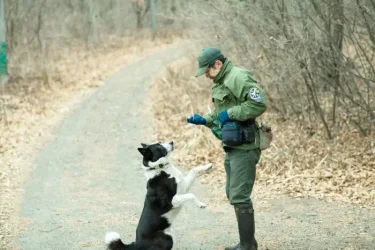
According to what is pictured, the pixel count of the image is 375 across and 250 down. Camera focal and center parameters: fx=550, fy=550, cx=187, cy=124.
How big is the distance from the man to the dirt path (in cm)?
100

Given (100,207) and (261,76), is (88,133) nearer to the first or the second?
(261,76)

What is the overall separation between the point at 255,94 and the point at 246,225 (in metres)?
1.34

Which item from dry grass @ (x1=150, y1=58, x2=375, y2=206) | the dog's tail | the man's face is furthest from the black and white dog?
dry grass @ (x1=150, y1=58, x2=375, y2=206)

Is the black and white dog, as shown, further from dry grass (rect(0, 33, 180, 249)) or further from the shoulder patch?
dry grass (rect(0, 33, 180, 249))

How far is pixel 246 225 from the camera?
5.52 m

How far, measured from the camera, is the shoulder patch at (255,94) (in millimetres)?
5168

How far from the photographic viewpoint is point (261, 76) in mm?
12008

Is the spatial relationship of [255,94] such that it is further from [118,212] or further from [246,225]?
[118,212]

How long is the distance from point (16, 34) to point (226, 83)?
16.0m

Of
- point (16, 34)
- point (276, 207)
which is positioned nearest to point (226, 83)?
point (276, 207)

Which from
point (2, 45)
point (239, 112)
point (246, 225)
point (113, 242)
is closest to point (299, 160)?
point (246, 225)

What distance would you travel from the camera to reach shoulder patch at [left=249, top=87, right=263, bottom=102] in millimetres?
5168

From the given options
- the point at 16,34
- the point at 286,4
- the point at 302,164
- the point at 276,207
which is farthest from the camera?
the point at 16,34

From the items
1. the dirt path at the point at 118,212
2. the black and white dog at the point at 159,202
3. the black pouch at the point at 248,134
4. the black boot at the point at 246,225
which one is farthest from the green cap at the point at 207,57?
the dirt path at the point at 118,212
